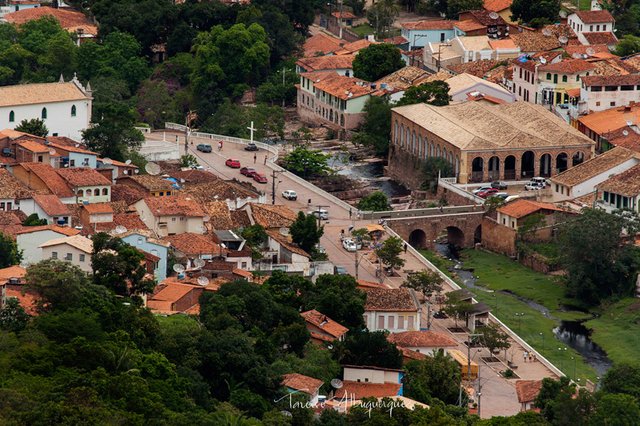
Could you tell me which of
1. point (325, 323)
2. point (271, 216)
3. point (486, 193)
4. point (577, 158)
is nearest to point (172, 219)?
point (271, 216)

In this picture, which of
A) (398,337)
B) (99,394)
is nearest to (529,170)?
(398,337)

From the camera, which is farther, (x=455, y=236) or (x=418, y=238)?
(x=455, y=236)

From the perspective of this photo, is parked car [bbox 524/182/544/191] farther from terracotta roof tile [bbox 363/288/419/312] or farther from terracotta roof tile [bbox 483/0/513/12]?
terracotta roof tile [bbox 483/0/513/12]

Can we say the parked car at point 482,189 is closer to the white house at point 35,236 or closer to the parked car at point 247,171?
the parked car at point 247,171

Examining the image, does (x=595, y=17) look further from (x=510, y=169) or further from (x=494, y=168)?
(x=494, y=168)

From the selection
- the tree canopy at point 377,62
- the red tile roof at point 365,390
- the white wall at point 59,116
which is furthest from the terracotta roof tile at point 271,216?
the tree canopy at point 377,62

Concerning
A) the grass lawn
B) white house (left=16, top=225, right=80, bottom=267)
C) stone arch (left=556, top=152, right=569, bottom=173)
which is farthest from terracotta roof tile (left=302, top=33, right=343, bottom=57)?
white house (left=16, top=225, right=80, bottom=267)

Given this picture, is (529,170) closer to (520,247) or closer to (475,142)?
(475,142)
